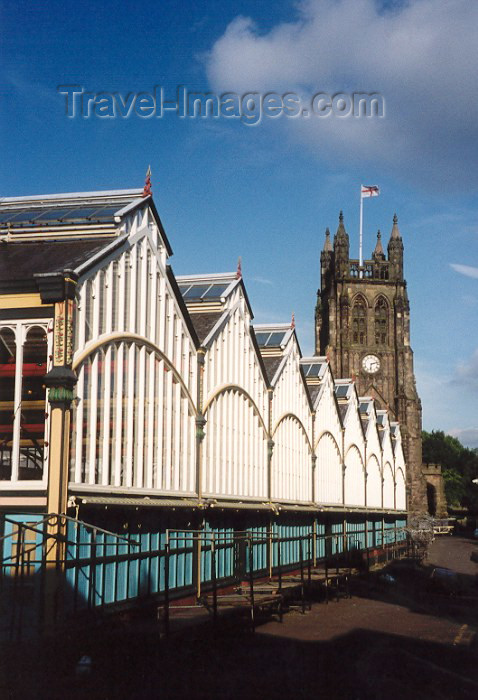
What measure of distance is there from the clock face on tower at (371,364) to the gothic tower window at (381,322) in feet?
9.84

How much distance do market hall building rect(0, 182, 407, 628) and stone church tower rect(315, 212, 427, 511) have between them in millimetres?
103421

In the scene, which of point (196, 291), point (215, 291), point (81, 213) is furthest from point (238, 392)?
point (81, 213)

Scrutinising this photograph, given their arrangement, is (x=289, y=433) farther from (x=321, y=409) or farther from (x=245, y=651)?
Answer: (x=245, y=651)

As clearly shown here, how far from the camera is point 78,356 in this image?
84.0 ft

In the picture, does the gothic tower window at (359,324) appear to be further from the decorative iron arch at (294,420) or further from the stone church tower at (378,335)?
the decorative iron arch at (294,420)

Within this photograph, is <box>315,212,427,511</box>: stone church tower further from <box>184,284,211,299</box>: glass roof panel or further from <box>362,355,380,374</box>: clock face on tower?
<box>184,284,211,299</box>: glass roof panel

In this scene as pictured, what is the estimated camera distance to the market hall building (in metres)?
24.7

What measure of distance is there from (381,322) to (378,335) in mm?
2373

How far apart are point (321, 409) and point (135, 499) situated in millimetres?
31521

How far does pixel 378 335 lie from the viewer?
159 metres

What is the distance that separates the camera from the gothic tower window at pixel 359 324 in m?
158

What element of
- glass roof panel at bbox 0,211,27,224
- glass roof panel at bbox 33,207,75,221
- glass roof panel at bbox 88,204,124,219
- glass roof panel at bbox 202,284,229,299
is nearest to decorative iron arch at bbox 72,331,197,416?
glass roof panel at bbox 88,204,124,219

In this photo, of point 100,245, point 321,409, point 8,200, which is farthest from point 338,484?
point 100,245

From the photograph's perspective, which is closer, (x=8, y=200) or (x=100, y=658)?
(x=100, y=658)
